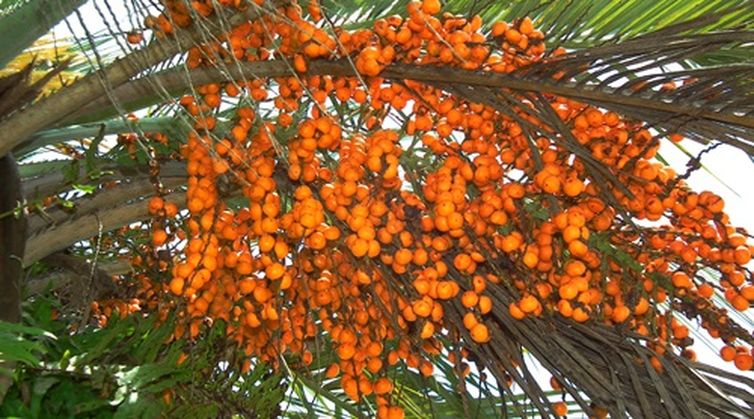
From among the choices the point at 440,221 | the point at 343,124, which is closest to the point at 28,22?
the point at 343,124

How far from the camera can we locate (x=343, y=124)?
1.81m

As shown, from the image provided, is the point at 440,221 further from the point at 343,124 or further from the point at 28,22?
the point at 28,22

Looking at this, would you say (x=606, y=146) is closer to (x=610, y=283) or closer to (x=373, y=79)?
(x=610, y=283)

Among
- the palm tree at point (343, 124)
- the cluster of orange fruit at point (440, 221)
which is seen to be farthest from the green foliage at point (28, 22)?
the cluster of orange fruit at point (440, 221)

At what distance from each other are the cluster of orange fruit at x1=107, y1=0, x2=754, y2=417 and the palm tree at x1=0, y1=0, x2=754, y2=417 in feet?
Answer: 0.13

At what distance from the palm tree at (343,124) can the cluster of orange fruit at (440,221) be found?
0.13ft

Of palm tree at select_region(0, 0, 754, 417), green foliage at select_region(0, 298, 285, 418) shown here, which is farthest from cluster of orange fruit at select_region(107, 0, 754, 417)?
green foliage at select_region(0, 298, 285, 418)

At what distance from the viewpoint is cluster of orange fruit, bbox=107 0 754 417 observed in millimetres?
1566

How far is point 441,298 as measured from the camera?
5.17ft

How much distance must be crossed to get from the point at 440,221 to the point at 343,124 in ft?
1.14

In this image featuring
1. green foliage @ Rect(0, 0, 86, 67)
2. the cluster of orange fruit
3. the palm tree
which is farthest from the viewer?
green foliage @ Rect(0, 0, 86, 67)

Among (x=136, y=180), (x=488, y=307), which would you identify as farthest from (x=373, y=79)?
(x=136, y=180)

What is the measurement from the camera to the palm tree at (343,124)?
1.44 metres

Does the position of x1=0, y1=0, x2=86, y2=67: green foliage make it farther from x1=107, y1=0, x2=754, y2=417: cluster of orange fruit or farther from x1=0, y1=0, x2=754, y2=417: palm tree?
x1=107, y1=0, x2=754, y2=417: cluster of orange fruit
